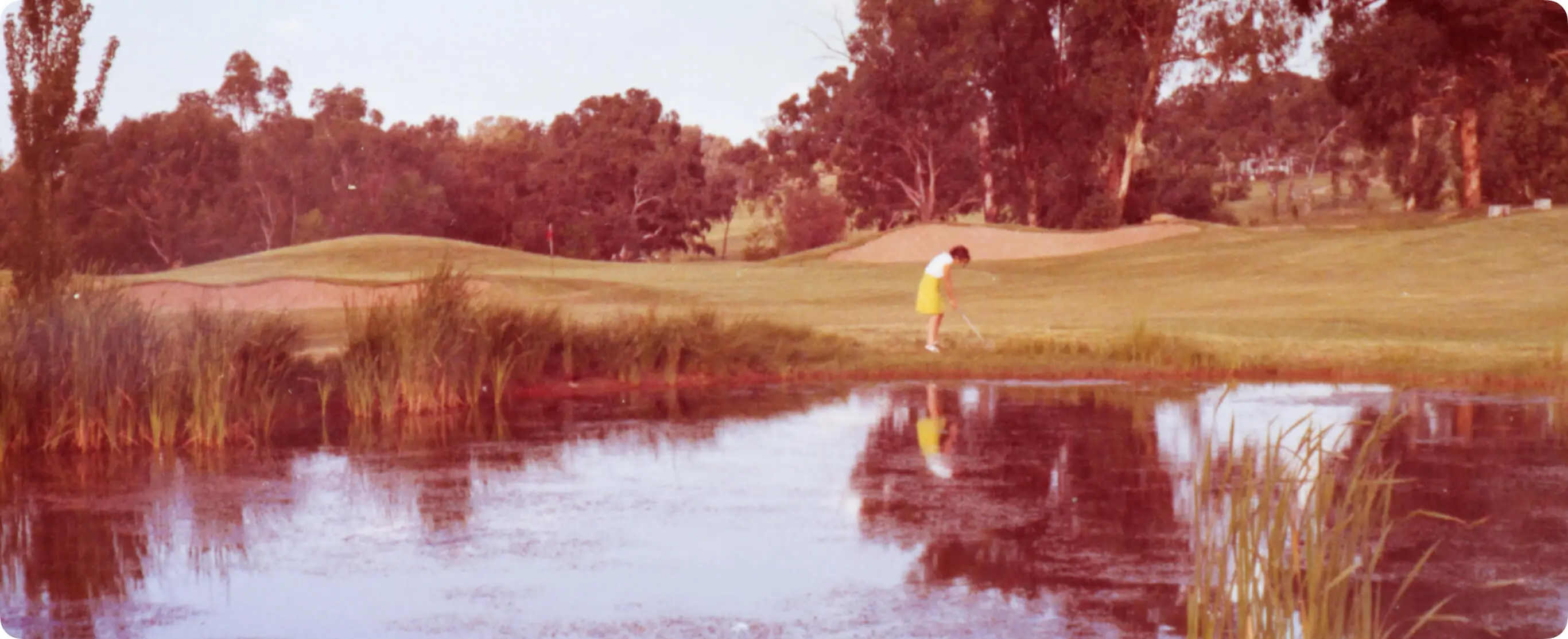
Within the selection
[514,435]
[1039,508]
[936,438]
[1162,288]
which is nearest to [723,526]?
[1039,508]

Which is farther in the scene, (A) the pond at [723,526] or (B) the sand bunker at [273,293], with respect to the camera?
(B) the sand bunker at [273,293]

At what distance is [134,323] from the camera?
11.0 metres

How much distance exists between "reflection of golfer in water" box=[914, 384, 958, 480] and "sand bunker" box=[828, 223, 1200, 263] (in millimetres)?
14824

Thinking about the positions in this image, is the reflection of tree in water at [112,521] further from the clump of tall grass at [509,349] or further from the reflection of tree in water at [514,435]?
the clump of tall grass at [509,349]

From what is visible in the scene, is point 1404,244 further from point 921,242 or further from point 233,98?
point 233,98

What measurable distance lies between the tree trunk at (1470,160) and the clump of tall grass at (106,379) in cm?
2139

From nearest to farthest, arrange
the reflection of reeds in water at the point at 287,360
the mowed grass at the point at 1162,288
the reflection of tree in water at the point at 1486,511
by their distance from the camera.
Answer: the reflection of tree in water at the point at 1486,511 → the reflection of reeds in water at the point at 287,360 → the mowed grass at the point at 1162,288

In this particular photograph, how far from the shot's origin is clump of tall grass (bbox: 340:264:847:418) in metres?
12.7

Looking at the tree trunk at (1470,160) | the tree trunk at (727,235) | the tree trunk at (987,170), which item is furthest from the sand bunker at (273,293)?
the tree trunk at (1470,160)

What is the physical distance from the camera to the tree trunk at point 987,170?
32781 millimetres

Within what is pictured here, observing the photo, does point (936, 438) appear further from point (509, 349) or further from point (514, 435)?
point (509, 349)

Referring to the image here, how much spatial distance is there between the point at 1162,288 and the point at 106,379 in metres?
15.7

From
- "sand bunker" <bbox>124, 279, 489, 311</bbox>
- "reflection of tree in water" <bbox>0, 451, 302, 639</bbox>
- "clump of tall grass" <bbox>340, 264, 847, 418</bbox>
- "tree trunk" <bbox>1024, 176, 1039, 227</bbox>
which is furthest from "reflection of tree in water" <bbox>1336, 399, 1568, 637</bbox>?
"tree trunk" <bbox>1024, 176, 1039, 227</bbox>

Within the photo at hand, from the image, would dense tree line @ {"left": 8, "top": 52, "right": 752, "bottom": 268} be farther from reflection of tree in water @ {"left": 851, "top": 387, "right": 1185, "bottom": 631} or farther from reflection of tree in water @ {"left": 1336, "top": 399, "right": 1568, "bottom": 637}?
reflection of tree in water @ {"left": 1336, "top": 399, "right": 1568, "bottom": 637}
